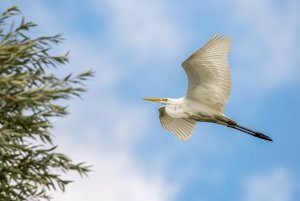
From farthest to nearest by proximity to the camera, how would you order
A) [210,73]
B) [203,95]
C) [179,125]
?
[179,125] → [203,95] → [210,73]

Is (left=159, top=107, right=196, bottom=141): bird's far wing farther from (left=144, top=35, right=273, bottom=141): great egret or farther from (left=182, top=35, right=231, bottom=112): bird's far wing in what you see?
(left=182, top=35, right=231, bottom=112): bird's far wing

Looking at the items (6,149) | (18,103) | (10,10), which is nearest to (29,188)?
(6,149)

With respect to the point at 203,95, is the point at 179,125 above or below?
below

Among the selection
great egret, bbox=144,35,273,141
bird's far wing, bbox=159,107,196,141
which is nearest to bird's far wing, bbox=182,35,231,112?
great egret, bbox=144,35,273,141

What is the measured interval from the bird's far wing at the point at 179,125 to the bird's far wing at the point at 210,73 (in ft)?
2.76

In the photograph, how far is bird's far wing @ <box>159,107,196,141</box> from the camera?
968 centimetres

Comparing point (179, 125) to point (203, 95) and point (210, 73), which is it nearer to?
point (203, 95)

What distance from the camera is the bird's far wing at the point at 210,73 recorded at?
8211 millimetres

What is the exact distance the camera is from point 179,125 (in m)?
9.80

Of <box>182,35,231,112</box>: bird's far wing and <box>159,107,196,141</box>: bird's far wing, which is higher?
<box>182,35,231,112</box>: bird's far wing

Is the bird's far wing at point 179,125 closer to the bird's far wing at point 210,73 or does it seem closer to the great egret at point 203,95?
the great egret at point 203,95

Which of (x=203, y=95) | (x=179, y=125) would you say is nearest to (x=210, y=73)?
(x=203, y=95)

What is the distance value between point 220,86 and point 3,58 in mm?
3104

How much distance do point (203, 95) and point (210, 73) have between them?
52 cm
